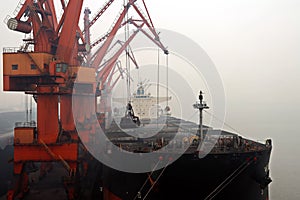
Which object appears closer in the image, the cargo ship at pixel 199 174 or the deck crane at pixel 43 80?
the cargo ship at pixel 199 174

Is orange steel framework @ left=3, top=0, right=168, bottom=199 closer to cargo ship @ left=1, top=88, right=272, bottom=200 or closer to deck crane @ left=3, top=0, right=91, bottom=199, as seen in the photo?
deck crane @ left=3, top=0, right=91, bottom=199

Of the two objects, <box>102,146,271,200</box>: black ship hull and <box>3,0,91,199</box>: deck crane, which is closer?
<box>102,146,271,200</box>: black ship hull

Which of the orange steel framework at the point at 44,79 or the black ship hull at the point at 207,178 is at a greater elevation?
the orange steel framework at the point at 44,79

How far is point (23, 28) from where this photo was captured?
559 inches

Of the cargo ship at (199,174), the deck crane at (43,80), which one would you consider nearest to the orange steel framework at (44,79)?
the deck crane at (43,80)

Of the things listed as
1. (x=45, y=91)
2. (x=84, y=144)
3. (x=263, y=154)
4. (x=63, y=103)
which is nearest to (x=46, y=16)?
(x=45, y=91)

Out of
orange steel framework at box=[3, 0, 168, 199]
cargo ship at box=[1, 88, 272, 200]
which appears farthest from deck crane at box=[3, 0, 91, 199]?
cargo ship at box=[1, 88, 272, 200]

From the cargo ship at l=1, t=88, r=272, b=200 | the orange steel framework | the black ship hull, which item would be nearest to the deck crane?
the orange steel framework

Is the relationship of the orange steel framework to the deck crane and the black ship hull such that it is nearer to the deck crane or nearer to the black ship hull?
the deck crane

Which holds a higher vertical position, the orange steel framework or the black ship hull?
the orange steel framework

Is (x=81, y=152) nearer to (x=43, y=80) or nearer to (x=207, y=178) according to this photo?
(x=43, y=80)

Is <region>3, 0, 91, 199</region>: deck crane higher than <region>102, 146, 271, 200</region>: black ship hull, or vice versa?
<region>3, 0, 91, 199</region>: deck crane

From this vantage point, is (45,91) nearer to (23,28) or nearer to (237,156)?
(23,28)

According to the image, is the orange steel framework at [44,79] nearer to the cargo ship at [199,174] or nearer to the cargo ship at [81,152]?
the cargo ship at [81,152]
